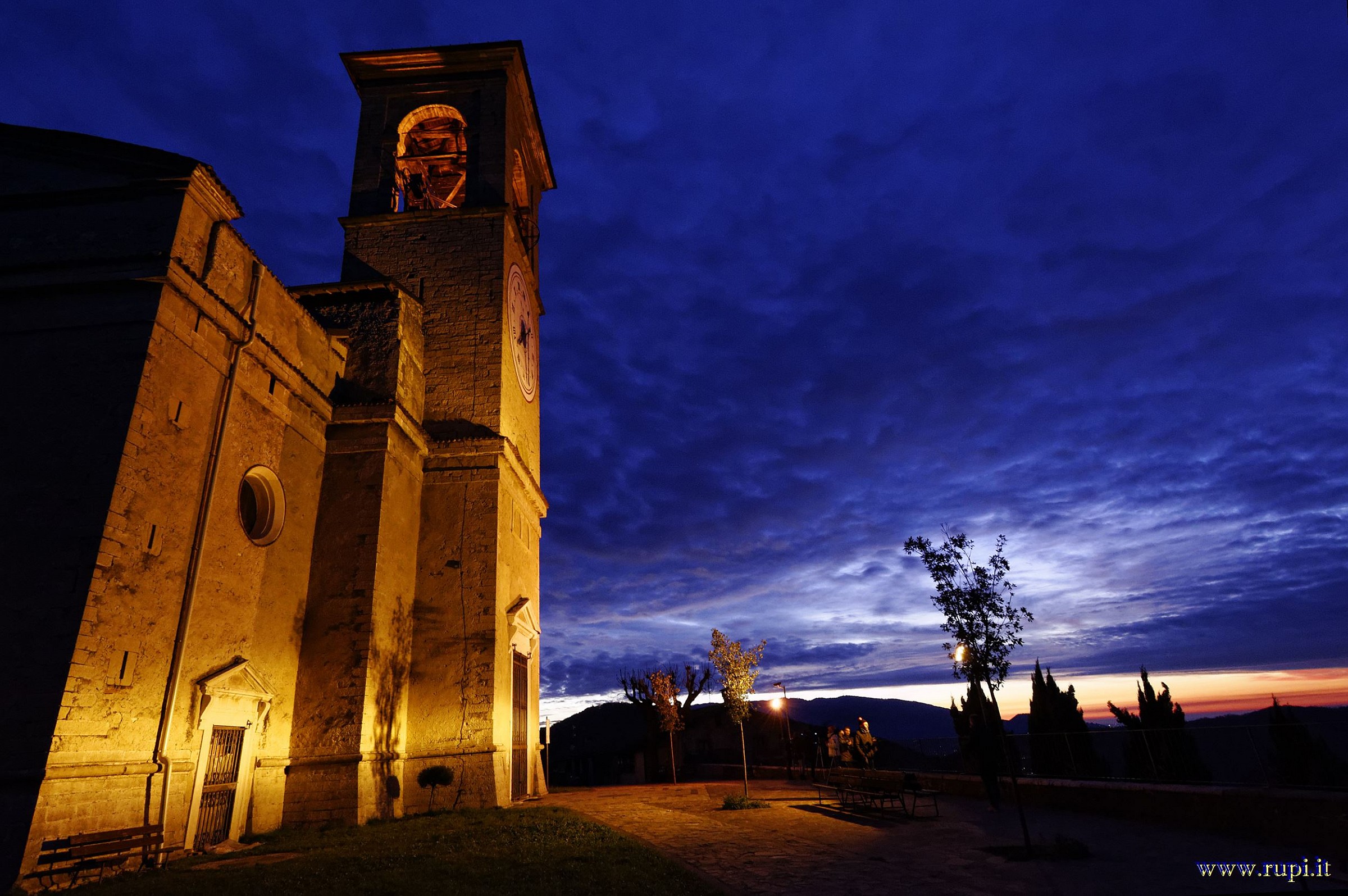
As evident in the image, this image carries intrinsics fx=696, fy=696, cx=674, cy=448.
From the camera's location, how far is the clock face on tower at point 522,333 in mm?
20766

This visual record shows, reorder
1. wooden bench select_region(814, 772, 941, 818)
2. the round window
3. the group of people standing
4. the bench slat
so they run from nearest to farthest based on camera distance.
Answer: the bench slat
the round window
wooden bench select_region(814, 772, 941, 818)
the group of people standing

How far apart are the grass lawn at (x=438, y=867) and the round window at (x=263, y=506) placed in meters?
5.30

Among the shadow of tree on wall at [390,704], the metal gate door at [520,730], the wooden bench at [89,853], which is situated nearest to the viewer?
the wooden bench at [89,853]

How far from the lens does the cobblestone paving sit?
24.3ft

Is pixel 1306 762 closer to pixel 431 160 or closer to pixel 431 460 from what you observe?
pixel 431 460

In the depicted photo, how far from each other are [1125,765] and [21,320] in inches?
764

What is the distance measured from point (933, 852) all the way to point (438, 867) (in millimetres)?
6549

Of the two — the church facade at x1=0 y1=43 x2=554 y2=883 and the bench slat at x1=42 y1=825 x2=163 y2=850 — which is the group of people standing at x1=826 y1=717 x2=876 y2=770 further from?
the bench slat at x1=42 y1=825 x2=163 y2=850

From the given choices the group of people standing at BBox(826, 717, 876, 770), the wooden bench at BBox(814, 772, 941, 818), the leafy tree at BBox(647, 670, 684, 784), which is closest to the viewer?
the wooden bench at BBox(814, 772, 941, 818)

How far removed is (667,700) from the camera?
117 ft

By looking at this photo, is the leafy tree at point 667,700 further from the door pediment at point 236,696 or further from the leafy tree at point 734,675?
the door pediment at point 236,696

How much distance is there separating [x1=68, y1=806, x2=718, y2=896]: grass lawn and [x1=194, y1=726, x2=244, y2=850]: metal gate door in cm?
75

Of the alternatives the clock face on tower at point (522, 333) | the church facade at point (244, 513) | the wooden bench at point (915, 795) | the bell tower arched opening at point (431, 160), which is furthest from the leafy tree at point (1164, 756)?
the bell tower arched opening at point (431, 160)

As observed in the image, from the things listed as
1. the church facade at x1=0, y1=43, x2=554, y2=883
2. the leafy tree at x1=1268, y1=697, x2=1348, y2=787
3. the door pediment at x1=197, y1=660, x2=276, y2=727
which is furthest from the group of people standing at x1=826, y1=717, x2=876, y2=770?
the door pediment at x1=197, y1=660, x2=276, y2=727
